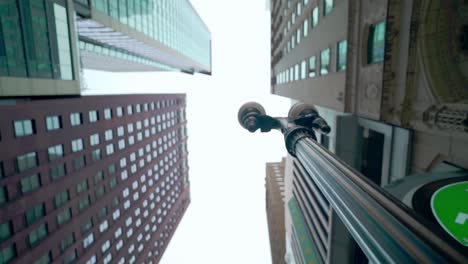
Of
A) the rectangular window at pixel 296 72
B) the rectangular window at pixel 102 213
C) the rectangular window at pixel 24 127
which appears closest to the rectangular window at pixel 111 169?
the rectangular window at pixel 102 213

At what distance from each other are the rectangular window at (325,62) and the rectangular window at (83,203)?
118ft

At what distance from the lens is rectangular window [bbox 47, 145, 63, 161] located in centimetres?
3008

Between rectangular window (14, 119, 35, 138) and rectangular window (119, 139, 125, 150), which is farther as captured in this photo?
rectangular window (119, 139, 125, 150)

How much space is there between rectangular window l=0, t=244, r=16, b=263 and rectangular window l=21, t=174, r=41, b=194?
17.6ft

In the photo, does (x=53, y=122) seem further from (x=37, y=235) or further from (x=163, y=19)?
(x=163, y=19)

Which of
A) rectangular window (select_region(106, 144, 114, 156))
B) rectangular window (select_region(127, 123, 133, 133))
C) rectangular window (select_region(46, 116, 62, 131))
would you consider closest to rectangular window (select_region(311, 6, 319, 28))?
rectangular window (select_region(46, 116, 62, 131))

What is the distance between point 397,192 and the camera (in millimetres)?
9117

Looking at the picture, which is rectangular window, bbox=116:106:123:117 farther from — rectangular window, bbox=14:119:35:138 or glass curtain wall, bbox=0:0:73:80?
glass curtain wall, bbox=0:0:73:80

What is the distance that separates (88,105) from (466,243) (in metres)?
42.4

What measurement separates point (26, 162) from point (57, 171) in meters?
4.79

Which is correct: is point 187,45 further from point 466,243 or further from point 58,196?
point 466,243

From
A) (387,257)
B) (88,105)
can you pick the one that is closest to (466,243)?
(387,257)

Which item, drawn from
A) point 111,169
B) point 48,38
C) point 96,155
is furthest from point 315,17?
point 111,169

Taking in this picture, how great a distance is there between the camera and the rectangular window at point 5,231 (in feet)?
78.0
